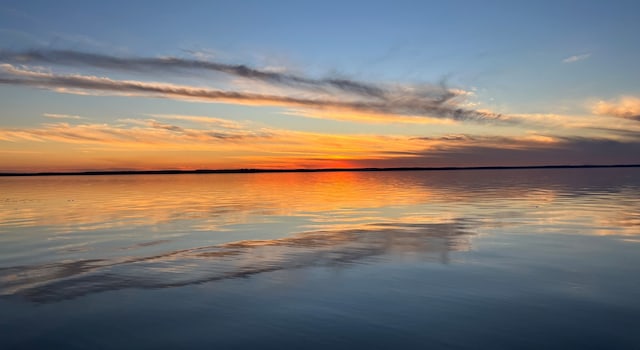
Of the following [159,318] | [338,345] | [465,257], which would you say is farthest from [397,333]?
[465,257]

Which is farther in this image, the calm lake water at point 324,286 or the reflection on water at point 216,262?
the reflection on water at point 216,262

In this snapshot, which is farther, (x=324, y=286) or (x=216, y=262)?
(x=216, y=262)

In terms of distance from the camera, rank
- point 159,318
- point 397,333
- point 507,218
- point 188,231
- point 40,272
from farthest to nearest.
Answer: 1. point 507,218
2. point 188,231
3. point 40,272
4. point 159,318
5. point 397,333

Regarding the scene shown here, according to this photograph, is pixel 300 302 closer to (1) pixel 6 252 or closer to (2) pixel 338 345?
(2) pixel 338 345

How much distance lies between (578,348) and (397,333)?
338 centimetres

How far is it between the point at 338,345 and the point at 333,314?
5.88ft

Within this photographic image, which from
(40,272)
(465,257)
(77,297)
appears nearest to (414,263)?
(465,257)

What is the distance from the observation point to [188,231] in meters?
24.6

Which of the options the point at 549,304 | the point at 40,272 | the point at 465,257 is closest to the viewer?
the point at 549,304

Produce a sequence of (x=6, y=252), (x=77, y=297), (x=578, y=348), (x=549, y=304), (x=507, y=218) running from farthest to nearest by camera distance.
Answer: (x=507, y=218), (x=6, y=252), (x=77, y=297), (x=549, y=304), (x=578, y=348)

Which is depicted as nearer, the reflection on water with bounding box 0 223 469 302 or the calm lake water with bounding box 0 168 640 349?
the calm lake water with bounding box 0 168 640 349

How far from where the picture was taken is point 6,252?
18.8 meters

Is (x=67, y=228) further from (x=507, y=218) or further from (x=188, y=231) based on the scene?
(x=507, y=218)

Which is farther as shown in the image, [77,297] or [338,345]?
[77,297]
